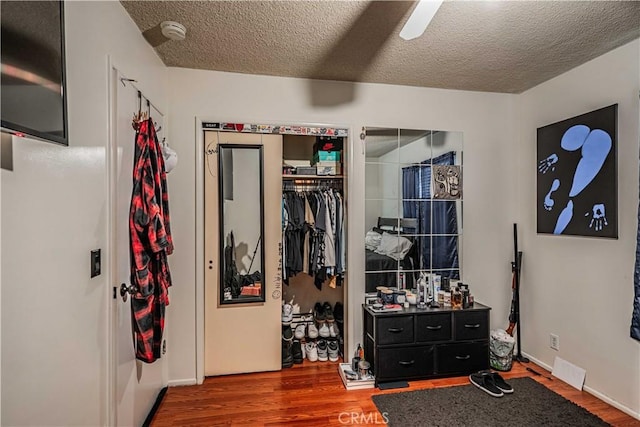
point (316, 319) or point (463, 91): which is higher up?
point (463, 91)

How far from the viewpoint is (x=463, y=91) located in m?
3.03

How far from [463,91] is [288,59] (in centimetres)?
171

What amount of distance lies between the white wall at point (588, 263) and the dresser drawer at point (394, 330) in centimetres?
109

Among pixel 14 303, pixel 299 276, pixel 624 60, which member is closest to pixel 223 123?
pixel 299 276

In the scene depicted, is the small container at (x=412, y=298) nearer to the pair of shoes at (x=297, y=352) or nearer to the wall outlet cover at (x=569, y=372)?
the pair of shoes at (x=297, y=352)

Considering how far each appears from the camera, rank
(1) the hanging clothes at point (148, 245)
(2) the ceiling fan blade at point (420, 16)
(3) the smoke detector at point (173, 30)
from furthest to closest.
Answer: (3) the smoke detector at point (173, 30)
(1) the hanging clothes at point (148, 245)
(2) the ceiling fan blade at point (420, 16)

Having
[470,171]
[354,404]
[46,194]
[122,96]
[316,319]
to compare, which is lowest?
[354,404]

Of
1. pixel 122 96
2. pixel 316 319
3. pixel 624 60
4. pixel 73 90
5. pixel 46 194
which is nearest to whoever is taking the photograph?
pixel 46 194

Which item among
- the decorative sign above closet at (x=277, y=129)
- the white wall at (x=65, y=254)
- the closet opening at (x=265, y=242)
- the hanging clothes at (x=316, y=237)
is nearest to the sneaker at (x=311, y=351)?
the closet opening at (x=265, y=242)

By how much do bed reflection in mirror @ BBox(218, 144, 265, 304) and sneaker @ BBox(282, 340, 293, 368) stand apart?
0.51 meters

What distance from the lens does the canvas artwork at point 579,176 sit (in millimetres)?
2229

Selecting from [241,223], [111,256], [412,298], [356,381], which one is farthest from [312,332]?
[111,256]

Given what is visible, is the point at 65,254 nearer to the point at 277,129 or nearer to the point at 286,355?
the point at 277,129

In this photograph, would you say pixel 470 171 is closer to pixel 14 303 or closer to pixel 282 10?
pixel 282 10
